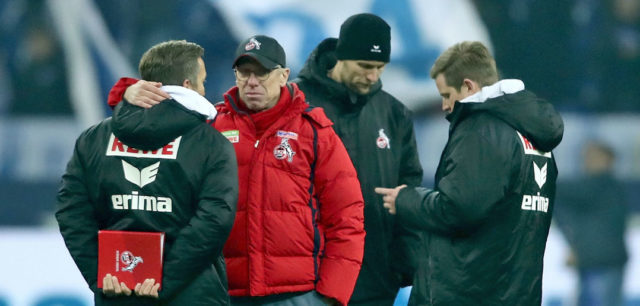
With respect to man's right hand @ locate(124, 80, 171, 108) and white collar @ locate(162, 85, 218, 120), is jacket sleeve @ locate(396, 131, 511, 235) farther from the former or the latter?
man's right hand @ locate(124, 80, 171, 108)

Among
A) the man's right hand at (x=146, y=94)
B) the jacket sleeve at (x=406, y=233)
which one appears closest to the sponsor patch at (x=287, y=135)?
the man's right hand at (x=146, y=94)

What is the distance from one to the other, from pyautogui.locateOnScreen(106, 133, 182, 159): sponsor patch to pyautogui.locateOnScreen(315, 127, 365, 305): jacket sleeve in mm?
430

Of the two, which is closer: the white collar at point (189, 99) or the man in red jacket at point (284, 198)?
the white collar at point (189, 99)

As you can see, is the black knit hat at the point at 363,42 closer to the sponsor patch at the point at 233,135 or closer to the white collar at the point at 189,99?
the sponsor patch at the point at 233,135

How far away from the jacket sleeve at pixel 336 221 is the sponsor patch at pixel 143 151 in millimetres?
430

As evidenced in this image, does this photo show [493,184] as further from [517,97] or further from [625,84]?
[625,84]

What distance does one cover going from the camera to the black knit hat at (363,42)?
322 centimetres

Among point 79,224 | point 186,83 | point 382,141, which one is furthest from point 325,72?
point 79,224

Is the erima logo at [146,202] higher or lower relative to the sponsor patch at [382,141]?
lower

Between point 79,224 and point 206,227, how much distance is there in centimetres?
33

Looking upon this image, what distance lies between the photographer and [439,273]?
8.87 ft

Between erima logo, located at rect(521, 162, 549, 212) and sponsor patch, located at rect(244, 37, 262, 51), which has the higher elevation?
sponsor patch, located at rect(244, 37, 262, 51)

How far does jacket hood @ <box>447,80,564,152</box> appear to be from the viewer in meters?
2.69

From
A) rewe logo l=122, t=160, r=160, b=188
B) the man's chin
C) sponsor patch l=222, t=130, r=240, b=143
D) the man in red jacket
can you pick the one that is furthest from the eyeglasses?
the man's chin
